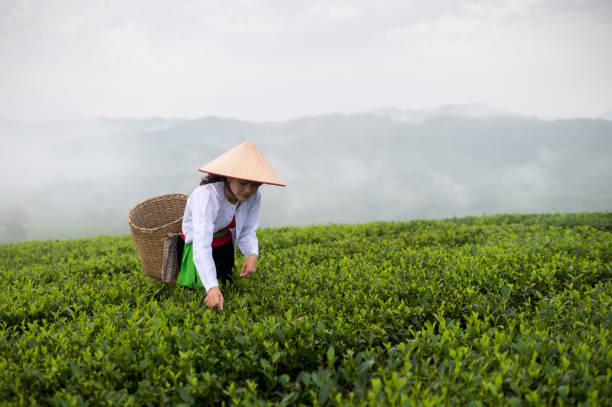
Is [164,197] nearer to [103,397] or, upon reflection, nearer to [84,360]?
[84,360]

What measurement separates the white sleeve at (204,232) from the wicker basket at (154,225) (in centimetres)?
57

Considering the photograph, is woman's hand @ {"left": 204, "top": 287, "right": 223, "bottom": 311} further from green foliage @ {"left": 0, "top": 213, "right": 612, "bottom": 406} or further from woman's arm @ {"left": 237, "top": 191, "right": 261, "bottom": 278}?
woman's arm @ {"left": 237, "top": 191, "right": 261, "bottom": 278}

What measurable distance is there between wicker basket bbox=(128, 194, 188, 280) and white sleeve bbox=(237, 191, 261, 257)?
25.9 inches

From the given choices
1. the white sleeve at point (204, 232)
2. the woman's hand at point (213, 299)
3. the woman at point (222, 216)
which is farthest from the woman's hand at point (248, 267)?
the woman's hand at point (213, 299)

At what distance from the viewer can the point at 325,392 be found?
212cm

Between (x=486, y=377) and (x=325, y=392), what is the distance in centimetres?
Result: 95

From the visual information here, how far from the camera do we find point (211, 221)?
3.30 metres

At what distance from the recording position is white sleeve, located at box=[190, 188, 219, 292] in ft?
10.0

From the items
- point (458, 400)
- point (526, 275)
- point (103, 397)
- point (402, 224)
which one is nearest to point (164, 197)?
point (103, 397)

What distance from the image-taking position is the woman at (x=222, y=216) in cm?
308

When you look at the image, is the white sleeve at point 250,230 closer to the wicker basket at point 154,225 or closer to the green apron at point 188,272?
the green apron at point 188,272

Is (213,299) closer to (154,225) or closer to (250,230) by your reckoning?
(250,230)

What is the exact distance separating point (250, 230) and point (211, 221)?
23.6 inches

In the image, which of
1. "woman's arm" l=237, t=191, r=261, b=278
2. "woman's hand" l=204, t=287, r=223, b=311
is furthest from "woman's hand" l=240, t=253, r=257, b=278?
"woman's hand" l=204, t=287, r=223, b=311
